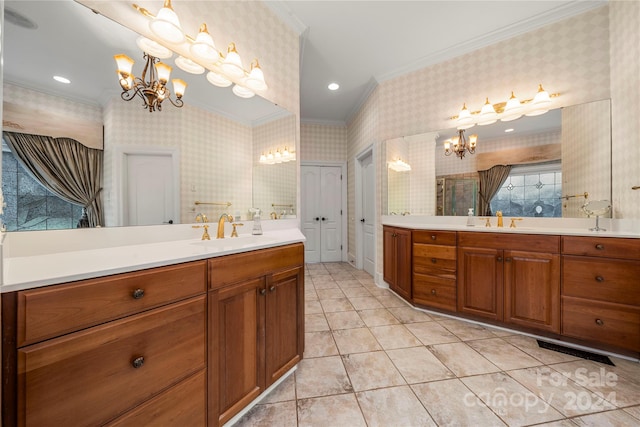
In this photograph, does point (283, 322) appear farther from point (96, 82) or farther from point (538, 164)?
point (538, 164)

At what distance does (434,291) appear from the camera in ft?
7.68

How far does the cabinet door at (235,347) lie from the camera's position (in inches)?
40.1

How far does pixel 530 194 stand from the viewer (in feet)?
7.55

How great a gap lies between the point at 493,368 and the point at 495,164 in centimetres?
198

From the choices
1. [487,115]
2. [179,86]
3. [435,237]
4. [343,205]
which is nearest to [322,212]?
[343,205]

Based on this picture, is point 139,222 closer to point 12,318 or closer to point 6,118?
point 6,118

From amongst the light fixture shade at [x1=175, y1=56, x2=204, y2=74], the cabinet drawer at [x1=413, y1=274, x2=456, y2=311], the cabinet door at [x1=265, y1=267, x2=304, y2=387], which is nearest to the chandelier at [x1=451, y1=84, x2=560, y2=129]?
the cabinet drawer at [x1=413, y1=274, x2=456, y2=311]

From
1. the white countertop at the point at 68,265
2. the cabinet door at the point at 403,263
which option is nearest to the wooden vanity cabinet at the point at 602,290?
the cabinet door at the point at 403,263

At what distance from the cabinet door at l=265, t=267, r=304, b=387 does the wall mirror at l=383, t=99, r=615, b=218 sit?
83.5 inches

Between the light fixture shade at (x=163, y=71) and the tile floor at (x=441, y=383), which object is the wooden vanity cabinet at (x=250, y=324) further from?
the light fixture shade at (x=163, y=71)

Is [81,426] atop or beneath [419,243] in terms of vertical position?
beneath

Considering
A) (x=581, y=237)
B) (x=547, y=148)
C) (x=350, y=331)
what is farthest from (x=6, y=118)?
(x=547, y=148)

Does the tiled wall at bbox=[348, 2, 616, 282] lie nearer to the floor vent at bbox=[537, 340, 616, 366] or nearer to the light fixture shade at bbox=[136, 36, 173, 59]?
the floor vent at bbox=[537, 340, 616, 366]

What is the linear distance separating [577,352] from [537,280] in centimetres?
53
